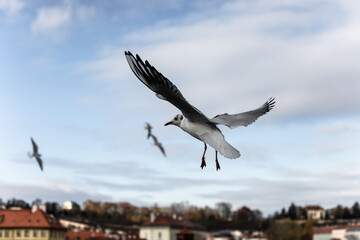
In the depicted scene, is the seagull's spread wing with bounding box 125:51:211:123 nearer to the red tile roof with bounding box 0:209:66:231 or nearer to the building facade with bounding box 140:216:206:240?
the red tile roof with bounding box 0:209:66:231

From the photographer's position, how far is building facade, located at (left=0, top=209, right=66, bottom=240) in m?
112

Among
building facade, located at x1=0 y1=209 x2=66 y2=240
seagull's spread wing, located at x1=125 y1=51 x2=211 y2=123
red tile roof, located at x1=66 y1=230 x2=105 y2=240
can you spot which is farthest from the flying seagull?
red tile roof, located at x1=66 y1=230 x2=105 y2=240

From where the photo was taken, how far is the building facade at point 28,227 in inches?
4414

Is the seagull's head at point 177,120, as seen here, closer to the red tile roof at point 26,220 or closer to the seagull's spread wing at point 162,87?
the seagull's spread wing at point 162,87

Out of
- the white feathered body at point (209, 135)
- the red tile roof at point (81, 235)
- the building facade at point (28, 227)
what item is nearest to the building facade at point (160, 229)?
the red tile roof at point (81, 235)

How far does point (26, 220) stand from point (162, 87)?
10680cm

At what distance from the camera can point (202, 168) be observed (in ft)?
34.1

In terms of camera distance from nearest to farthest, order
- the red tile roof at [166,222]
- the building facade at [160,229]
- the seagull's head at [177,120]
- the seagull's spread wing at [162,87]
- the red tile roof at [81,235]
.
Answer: the seagull's spread wing at [162,87], the seagull's head at [177,120], the red tile roof at [81,235], the building facade at [160,229], the red tile roof at [166,222]

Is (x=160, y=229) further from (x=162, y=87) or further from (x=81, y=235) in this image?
(x=162, y=87)

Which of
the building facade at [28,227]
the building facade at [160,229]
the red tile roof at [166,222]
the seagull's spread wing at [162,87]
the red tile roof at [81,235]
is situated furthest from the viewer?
the red tile roof at [166,222]

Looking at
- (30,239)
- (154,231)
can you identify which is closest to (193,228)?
(154,231)

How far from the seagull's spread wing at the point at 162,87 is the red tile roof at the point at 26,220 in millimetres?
104730

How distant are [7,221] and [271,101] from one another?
10629cm

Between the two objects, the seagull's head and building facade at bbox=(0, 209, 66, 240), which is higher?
building facade at bbox=(0, 209, 66, 240)
